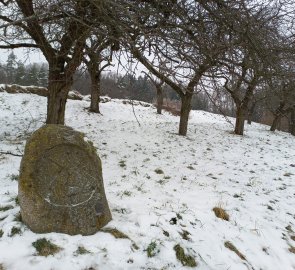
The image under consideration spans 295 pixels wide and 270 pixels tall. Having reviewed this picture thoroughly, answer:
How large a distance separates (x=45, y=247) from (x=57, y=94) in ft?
17.4

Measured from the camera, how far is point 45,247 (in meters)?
3.49

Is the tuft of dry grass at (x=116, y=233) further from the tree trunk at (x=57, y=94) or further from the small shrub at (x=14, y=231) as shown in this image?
the tree trunk at (x=57, y=94)

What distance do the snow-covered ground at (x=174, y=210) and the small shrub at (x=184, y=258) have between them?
50mm

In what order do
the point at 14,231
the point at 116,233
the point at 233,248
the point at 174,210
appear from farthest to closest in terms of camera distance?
the point at 174,210 < the point at 233,248 < the point at 116,233 < the point at 14,231

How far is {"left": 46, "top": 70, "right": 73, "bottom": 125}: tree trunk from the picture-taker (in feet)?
25.9

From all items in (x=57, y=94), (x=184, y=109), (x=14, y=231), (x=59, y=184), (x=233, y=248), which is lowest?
(x=233, y=248)

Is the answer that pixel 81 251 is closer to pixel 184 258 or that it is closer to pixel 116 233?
pixel 116 233

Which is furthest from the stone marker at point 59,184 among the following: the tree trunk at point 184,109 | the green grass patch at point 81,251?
the tree trunk at point 184,109

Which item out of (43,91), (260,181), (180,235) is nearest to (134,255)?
(180,235)

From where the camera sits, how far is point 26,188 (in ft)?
12.1

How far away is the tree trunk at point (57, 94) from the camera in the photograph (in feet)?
25.9

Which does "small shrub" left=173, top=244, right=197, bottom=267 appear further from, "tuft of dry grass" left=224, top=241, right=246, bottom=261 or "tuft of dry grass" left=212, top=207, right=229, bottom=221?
"tuft of dry grass" left=212, top=207, right=229, bottom=221

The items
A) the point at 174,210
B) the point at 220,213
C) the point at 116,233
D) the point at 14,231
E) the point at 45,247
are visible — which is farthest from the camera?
the point at 220,213

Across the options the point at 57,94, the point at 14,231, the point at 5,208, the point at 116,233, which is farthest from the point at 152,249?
the point at 57,94
